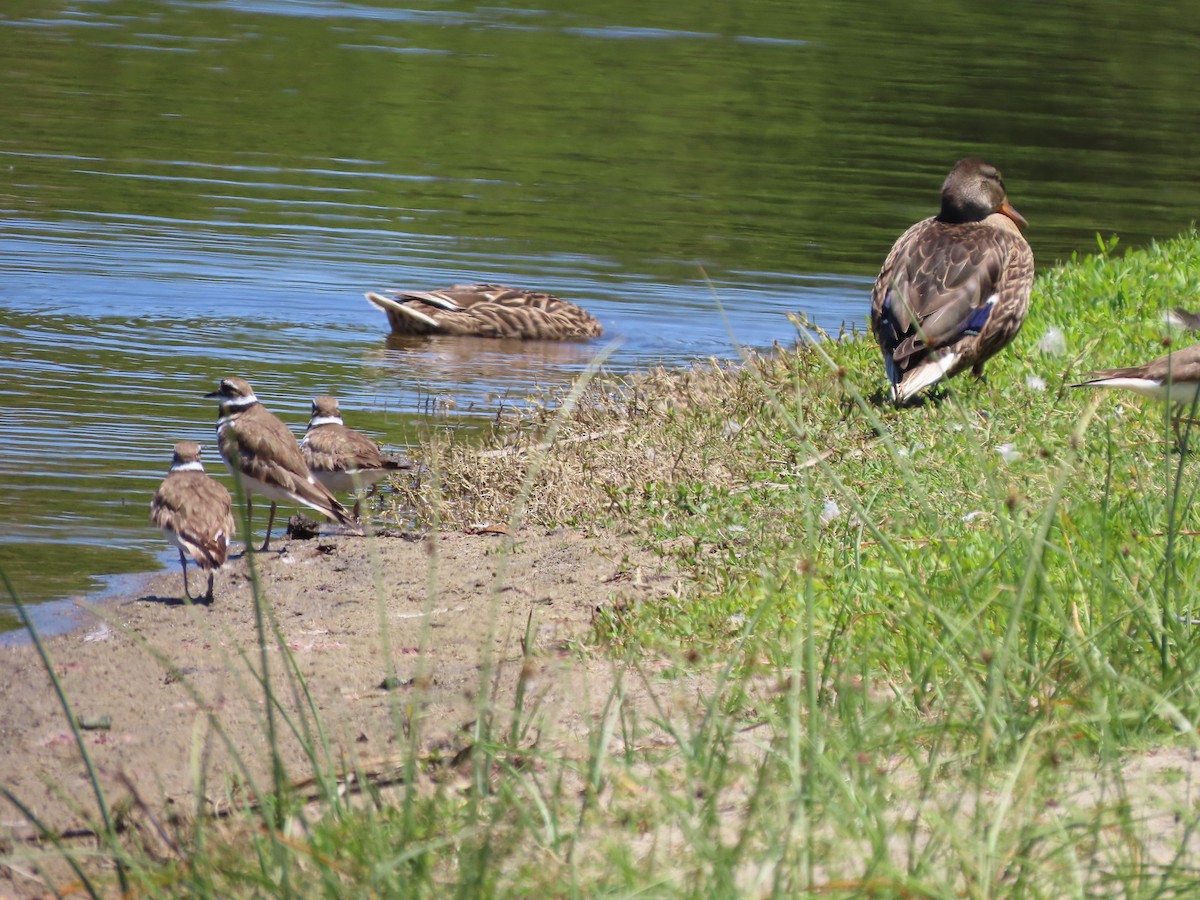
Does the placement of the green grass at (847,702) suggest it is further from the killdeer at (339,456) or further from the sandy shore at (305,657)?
the killdeer at (339,456)

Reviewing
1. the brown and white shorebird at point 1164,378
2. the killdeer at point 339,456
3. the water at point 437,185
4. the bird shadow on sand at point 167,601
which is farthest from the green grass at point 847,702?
the water at point 437,185

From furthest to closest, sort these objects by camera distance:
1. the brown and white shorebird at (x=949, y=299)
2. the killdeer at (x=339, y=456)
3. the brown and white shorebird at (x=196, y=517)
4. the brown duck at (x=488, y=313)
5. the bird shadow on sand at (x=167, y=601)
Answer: the brown duck at (x=488, y=313)
the killdeer at (x=339, y=456)
the brown and white shorebird at (x=949, y=299)
the bird shadow on sand at (x=167, y=601)
the brown and white shorebird at (x=196, y=517)

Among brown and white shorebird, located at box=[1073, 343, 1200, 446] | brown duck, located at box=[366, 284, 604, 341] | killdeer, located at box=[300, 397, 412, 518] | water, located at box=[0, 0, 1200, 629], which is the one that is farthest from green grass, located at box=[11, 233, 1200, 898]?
brown duck, located at box=[366, 284, 604, 341]

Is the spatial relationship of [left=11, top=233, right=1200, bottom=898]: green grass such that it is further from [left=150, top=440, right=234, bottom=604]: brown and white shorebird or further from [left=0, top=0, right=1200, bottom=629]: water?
[left=0, top=0, right=1200, bottom=629]: water

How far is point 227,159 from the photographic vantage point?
21625 millimetres

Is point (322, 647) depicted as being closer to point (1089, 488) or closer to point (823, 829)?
point (1089, 488)

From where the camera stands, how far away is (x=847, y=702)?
4.55m

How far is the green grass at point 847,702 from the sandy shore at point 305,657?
338mm

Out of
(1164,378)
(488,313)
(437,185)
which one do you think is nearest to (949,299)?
(1164,378)

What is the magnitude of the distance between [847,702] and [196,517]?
174 inches

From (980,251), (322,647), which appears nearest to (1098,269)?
(980,251)

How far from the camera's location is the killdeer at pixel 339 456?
934cm

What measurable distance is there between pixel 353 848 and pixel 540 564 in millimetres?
4044

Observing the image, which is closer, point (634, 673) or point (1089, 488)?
point (634, 673)
